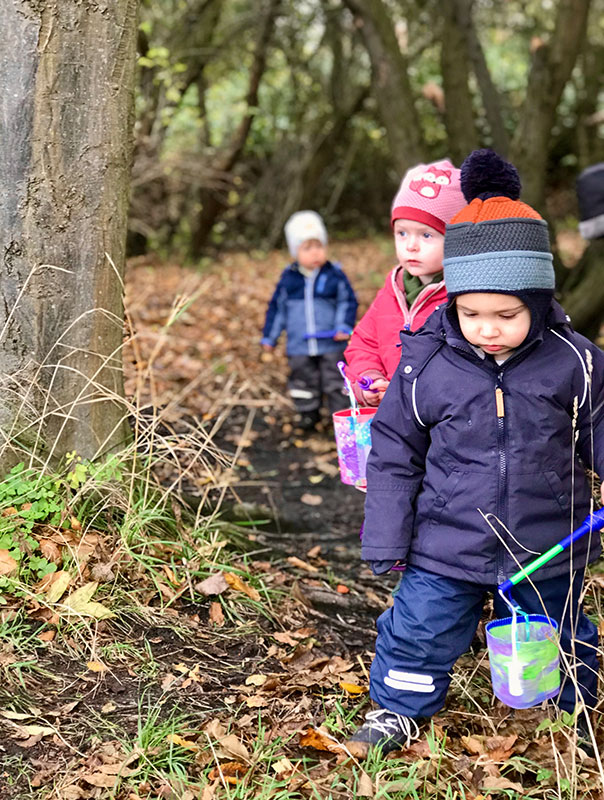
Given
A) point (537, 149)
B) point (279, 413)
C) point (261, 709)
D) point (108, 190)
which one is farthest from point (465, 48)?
point (261, 709)

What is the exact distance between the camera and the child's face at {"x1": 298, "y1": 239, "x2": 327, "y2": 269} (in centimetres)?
654

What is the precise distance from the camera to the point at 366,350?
12.1 ft

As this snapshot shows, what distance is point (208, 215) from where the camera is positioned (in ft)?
43.9

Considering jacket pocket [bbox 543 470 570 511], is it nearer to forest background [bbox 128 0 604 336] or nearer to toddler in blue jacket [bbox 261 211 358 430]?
toddler in blue jacket [bbox 261 211 358 430]

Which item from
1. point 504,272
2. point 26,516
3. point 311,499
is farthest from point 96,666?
point 311,499

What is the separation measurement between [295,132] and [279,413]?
27.9 ft

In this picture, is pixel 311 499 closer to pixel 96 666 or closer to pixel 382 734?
pixel 96 666

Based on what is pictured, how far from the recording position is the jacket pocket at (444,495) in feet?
8.73

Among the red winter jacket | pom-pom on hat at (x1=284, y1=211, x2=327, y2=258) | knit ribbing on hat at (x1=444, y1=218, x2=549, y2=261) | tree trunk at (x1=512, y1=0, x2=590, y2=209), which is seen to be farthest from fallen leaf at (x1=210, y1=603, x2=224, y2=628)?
tree trunk at (x1=512, y1=0, x2=590, y2=209)

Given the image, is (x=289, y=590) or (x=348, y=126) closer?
(x=289, y=590)

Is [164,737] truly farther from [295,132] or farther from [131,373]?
[295,132]

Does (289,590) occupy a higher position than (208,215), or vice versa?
(208,215)

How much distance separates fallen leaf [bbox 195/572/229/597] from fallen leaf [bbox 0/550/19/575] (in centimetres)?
72

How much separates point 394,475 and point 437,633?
503mm
